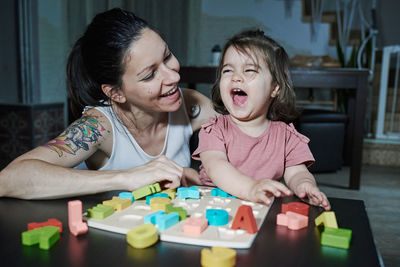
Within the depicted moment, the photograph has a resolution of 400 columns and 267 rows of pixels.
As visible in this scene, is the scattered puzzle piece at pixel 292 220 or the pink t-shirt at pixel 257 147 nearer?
the scattered puzzle piece at pixel 292 220

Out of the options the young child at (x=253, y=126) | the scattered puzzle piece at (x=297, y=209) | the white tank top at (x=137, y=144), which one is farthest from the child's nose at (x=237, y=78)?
the scattered puzzle piece at (x=297, y=209)

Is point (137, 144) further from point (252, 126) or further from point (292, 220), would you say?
point (292, 220)

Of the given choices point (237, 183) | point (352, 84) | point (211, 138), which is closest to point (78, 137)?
point (211, 138)

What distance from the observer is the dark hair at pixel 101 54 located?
3.86 feet

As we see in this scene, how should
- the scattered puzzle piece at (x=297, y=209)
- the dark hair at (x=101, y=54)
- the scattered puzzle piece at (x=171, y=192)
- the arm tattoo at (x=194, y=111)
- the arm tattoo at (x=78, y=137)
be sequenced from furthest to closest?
1. the arm tattoo at (x=194, y=111)
2. the dark hair at (x=101, y=54)
3. the arm tattoo at (x=78, y=137)
4. the scattered puzzle piece at (x=171, y=192)
5. the scattered puzzle piece at (x=297, y=209)

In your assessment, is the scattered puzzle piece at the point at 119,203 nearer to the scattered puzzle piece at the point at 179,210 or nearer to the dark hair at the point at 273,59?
the scattered puzzle piece at the point at 179,210

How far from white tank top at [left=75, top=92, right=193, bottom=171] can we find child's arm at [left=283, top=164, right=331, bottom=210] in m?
0.47

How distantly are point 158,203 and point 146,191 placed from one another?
88mm

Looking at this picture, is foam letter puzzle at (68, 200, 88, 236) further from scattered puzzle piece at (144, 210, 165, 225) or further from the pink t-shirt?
the pink t-shirt

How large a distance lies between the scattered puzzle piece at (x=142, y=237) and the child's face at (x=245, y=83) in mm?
601

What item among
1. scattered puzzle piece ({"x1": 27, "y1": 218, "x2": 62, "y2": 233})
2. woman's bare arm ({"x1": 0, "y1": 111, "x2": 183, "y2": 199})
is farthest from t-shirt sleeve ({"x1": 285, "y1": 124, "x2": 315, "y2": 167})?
scattered puzzle piece ({"x1": 27, "y1": 218, "x2": 62, "y2": 233})

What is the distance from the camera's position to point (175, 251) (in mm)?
614

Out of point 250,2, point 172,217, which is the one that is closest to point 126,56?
point 172,217

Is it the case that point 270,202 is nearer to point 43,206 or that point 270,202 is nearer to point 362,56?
point 43,206
